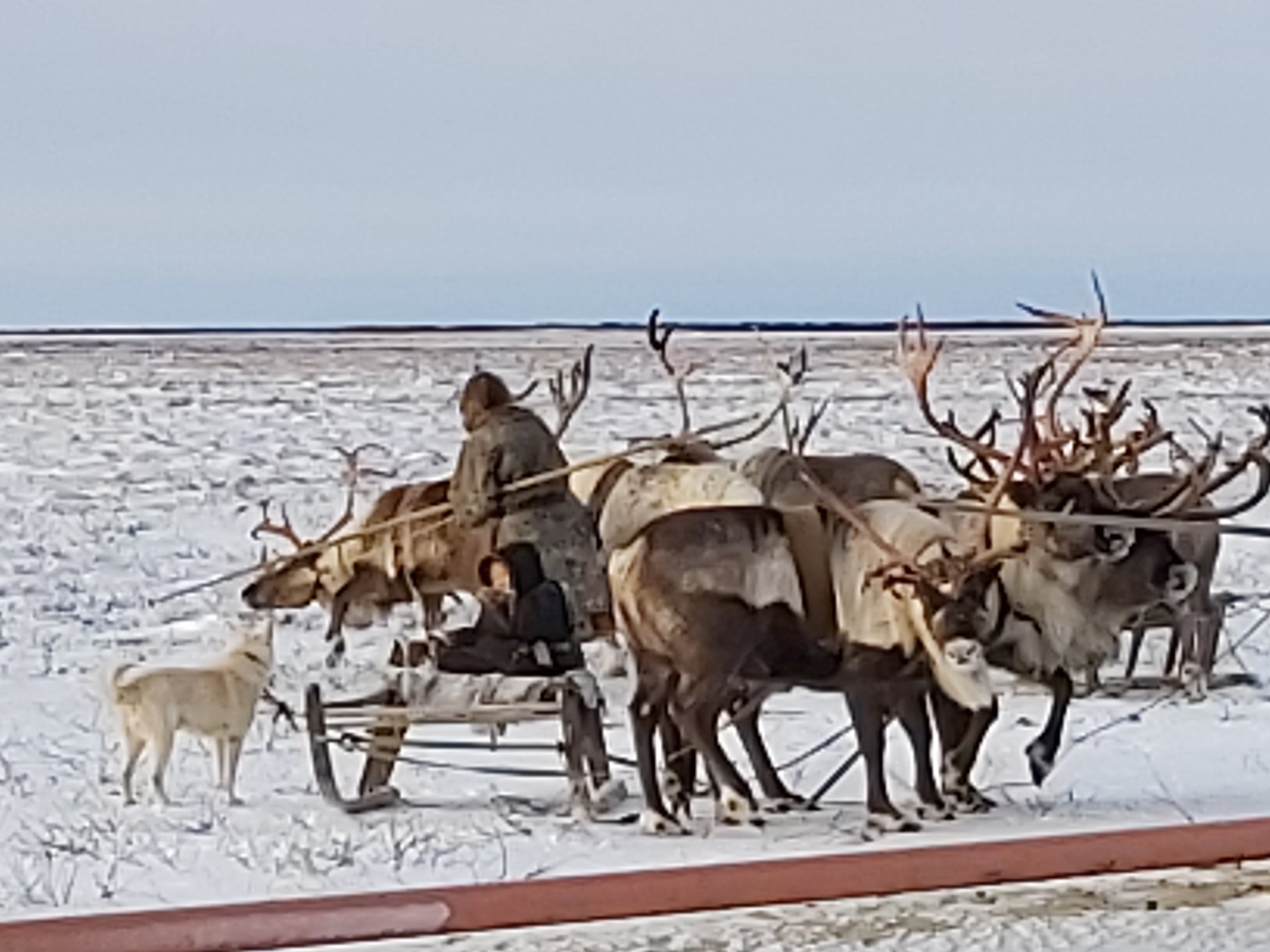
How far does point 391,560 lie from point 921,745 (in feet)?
5.40

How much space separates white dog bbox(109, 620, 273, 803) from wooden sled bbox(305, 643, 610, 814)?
20 centimetres

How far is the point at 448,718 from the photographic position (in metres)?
5.61

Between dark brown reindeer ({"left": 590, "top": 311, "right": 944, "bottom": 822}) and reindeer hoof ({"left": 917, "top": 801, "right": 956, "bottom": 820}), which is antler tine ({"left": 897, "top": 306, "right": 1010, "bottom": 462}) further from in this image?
reindeer hoof ({"left": 917, "top": 801, "right": 956, "bottom": 820})

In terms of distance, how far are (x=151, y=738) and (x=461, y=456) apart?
3.65 feet


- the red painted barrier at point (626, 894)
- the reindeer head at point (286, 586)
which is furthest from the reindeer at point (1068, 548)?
the red painted barrier at point (626, 894)

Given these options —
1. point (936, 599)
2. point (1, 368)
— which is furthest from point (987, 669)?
point (1, 368)

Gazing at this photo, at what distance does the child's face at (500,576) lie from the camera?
225 inches

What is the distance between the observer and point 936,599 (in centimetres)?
523

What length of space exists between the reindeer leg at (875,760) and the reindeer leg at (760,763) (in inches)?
13.6

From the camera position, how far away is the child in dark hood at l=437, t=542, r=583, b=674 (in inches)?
224

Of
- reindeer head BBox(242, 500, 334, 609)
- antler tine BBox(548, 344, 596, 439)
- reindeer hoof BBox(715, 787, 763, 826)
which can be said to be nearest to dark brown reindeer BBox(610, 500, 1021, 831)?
reindeer hoof BBox(715, 787, 763, 826)

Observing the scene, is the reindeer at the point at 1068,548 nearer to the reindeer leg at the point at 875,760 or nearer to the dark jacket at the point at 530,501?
the reindeer leg at the point at 875,760

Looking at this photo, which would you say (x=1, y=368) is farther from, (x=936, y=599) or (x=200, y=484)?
(x=936, y=599)

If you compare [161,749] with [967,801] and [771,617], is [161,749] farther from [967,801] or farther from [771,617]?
[967,801]
